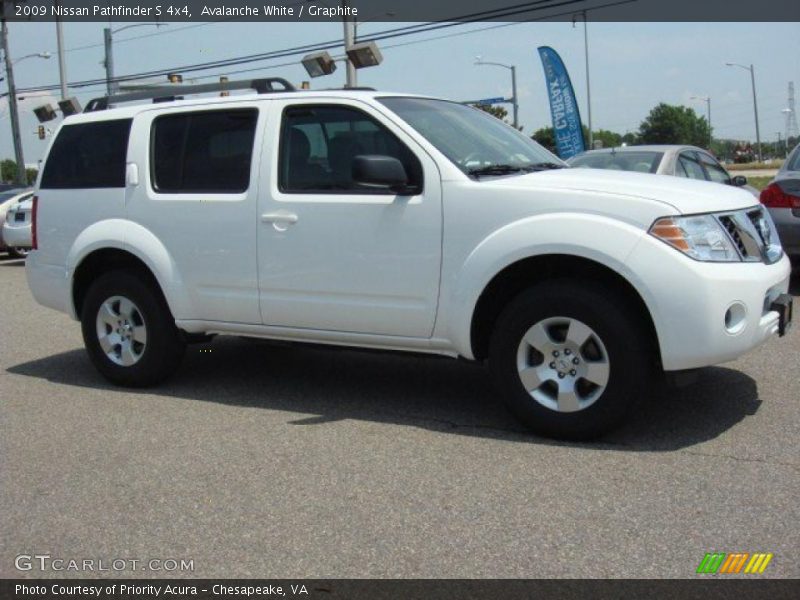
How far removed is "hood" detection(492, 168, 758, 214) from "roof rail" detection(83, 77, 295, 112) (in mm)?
1964

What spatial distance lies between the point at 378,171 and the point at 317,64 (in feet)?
48.2

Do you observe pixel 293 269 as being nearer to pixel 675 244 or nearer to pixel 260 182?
pixel 260 182

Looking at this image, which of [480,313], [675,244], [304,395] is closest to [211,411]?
[304,395]

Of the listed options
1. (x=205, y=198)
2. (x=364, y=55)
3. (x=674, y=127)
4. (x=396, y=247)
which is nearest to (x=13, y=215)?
(x=364, y=55)

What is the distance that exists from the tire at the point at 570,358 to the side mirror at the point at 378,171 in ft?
3.03

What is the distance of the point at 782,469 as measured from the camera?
13.6ft

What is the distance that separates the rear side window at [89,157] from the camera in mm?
6188

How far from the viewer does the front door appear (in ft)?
16.3

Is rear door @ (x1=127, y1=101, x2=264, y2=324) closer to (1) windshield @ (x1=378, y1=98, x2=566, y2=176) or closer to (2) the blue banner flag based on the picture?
(1) windshield @ (x1=378, y1=98, x2=566, y2=176)

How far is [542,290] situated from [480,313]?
41 cm

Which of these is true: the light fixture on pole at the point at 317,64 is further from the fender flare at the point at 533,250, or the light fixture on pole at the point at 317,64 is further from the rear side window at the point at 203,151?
the fender flare at the point at 533,250

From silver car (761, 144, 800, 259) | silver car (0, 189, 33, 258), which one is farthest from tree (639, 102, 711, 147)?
silver car (761, 144, 800, 259)

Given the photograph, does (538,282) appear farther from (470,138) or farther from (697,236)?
(470,138)

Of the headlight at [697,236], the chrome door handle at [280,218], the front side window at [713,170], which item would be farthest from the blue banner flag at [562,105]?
the headlight at [697,236]
